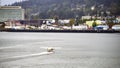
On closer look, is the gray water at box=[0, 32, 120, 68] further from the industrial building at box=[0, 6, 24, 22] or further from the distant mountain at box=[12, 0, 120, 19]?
the industrial building at box=[0, 6, 24, 22]

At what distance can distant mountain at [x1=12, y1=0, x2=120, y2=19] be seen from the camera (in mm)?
109194

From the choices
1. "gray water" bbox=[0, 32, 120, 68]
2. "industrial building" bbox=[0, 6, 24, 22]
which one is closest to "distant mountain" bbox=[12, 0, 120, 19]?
"industrial building" bbox=[0, 6, 24, 22]

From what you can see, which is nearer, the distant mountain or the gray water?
the gray water

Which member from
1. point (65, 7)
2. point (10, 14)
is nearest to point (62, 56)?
point (10, 14)

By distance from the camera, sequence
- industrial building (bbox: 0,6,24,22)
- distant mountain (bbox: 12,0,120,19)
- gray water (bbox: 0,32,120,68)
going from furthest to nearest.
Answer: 1. distant mountain (bbox: 12,0,120,19)
2. industrial building (bbox: 0,6,24,22)
3. gray water (bbox: 0,32,120,68)

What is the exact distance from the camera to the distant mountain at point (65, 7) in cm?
10919

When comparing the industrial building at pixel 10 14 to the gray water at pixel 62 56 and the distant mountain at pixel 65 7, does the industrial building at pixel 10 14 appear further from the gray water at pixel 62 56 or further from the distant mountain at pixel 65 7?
the gray water at pixel 62 56

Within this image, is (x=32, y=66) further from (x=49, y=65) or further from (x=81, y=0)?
(x=81, y=0)

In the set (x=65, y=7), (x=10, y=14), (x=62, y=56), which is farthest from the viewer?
(x=65, y=7)

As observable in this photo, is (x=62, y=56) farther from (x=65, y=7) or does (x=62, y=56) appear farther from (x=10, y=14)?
(x=65, y=7)

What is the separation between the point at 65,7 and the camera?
11931 centimetres

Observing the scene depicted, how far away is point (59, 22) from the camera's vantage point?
3831 inches

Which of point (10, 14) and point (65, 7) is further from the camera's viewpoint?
point (65, 7)

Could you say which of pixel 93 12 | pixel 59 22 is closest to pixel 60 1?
pixel 93 12
